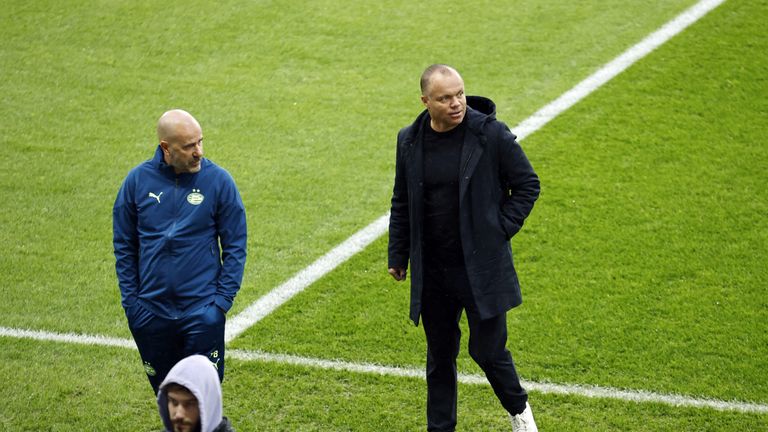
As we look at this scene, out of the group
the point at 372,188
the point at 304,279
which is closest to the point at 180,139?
the point at 304,279

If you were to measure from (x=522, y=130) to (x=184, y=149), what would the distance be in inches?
217

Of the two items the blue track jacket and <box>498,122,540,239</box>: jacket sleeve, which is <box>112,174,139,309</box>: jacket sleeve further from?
<box>498,122,540,239</box>: jacket sleeve

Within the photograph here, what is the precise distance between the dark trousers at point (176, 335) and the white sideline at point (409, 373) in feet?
4.73

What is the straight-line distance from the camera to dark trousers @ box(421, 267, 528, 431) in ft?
19.6

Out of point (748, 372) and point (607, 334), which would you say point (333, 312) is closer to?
point (607, 334)

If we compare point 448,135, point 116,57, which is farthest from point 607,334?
point 116,57

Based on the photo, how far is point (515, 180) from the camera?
19.3 feet

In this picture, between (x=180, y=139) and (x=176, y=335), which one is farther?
(x=176, y=335)

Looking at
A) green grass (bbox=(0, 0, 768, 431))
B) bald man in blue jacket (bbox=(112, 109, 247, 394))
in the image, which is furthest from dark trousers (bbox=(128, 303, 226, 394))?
green grass (bbox=(0, 0, 768, 431))

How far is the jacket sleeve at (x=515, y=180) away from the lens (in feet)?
19.1

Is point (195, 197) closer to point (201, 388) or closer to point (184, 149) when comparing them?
point (184, 149)

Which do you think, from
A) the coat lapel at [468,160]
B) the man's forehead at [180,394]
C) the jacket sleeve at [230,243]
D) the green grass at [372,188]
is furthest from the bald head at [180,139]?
the green grass at [372,188]

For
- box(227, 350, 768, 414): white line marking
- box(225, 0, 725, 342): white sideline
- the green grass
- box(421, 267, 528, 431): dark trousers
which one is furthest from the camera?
box(225, 0, 725, 342): white sideline

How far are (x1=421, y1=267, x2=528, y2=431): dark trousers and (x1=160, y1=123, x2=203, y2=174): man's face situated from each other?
4.39 feet
